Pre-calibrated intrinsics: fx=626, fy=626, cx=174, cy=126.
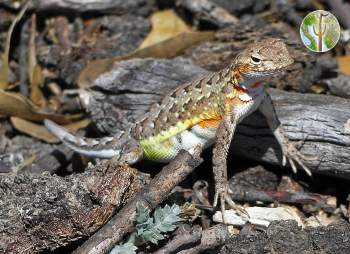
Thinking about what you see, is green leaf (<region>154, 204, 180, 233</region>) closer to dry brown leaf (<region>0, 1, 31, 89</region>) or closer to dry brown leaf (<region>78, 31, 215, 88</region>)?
dry brown leaf (<region>78, 31, 215, 88</region>)

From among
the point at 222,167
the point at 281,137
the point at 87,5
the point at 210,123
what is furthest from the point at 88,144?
the point at 87,5

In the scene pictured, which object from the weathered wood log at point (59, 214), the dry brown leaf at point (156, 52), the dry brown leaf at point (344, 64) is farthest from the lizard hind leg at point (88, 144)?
the dry brown leaf at point (344, 64)

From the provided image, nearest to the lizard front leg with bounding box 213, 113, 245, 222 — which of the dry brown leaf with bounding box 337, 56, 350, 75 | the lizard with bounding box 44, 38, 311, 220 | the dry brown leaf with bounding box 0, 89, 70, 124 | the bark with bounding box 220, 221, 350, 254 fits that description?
the lizard with bounding box 44, 38, 311, 220

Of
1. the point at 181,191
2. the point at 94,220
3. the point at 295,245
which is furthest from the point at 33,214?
the point at 295,245

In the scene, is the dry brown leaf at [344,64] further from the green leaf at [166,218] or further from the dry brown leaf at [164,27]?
the green leaf at [166,218]

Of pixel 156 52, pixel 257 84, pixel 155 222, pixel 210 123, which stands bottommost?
pixel 155 222

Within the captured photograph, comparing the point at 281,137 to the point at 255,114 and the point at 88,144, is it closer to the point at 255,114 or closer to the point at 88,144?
the point at 255,114

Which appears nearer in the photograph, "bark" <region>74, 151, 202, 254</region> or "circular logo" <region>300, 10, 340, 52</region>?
"bark" <region>74, 151, 202, 254</region>

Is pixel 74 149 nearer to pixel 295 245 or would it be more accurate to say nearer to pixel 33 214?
pixel 33 214
